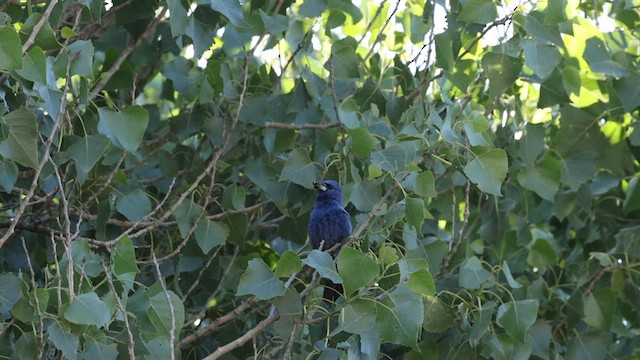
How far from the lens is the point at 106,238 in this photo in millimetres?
4629

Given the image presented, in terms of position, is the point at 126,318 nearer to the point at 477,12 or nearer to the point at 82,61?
the point at 82,61

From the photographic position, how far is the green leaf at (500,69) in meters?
4.47

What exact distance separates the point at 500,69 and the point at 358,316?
1.45m

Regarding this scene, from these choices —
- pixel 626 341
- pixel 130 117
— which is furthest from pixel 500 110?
pixel 130 117

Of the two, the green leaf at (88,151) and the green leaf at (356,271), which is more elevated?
the green leaf at (88,151)

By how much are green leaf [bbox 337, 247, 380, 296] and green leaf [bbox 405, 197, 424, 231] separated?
1.28ft

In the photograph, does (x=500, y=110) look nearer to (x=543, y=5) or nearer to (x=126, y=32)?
(x=543, y=5)

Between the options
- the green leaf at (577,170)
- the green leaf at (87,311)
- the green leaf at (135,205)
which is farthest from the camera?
the green leaf at (577,170)

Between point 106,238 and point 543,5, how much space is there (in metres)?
2.08

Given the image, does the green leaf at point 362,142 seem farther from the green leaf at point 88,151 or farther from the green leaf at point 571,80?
the green leaf at point 571,80

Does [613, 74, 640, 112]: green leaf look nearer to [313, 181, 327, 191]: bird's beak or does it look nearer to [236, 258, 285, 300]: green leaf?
[313, 181, 327, 191]: bird's beak

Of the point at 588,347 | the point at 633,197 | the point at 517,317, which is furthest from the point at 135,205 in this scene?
the point at 633,197

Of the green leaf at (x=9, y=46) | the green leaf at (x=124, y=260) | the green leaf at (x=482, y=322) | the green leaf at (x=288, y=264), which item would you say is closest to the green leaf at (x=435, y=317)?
the green leaf at (x=482, y=322)

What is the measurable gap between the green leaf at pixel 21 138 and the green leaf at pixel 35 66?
158 mm
